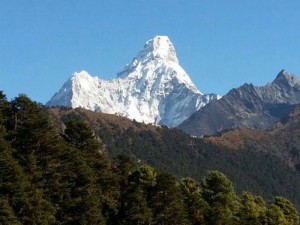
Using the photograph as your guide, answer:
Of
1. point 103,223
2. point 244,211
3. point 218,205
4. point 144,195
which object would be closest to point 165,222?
point 144,195

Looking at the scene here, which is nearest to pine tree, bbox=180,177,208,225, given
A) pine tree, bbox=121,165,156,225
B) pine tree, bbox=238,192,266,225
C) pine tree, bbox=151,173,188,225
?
pine tree, bbox=151,173,188,225

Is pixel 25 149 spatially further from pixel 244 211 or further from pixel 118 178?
pixel 244 211

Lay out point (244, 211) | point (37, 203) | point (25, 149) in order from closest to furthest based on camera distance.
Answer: point (37, 203)
point (25, 149)
point (244, 211)

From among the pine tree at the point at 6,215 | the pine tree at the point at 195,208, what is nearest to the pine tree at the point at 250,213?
the pine tree at the point at 195,208

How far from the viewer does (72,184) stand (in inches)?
3543

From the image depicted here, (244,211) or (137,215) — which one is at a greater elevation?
(244,211)

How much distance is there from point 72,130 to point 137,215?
1682 centimetres

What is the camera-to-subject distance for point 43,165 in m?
86.1

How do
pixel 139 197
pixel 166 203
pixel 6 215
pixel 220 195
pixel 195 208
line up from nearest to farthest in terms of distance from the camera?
pixel 6 215 < pixel 139 197 < pixel 166 203 < pixel 195 208 < pixel 220 195

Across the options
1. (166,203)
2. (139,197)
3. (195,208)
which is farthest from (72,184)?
(195,208)

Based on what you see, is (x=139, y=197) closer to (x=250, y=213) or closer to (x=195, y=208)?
(x=195, y=208)

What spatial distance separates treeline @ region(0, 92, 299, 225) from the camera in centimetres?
7581

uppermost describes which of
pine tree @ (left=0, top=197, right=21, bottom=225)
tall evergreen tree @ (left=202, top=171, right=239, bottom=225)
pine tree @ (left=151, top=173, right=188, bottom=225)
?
tall evergreen tree @ (left=202, top=171, right=239, bottom=225)

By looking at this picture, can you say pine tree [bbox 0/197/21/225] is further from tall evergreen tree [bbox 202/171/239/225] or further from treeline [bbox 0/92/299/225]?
tall evergreen tree [bbox 202/171/239/225]
